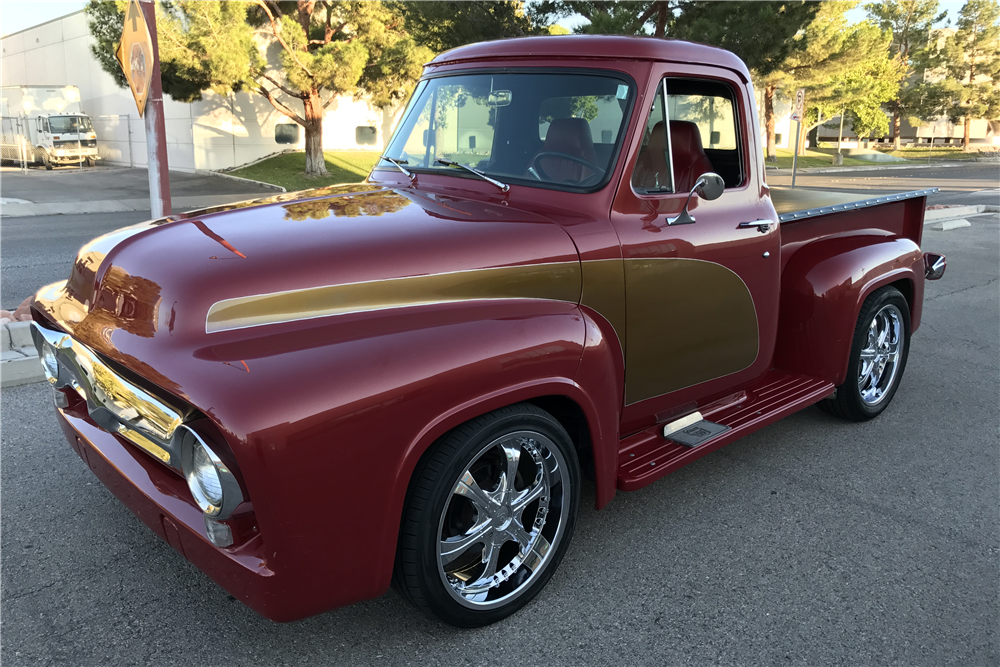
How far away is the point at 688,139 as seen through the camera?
11.5ft

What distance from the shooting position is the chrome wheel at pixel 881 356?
457 centimetres

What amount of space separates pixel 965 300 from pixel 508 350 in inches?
299

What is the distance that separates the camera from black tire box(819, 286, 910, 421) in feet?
14.3

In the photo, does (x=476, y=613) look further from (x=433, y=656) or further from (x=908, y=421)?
(x=908, y=421)

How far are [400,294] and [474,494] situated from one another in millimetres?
732

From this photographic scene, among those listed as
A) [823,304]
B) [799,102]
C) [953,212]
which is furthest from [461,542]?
[799,102]

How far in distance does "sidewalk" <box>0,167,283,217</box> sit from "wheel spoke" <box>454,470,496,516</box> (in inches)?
514

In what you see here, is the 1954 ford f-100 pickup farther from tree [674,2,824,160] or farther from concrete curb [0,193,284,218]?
tree [674,2,824,160]

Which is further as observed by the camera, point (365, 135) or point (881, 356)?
point (365, 135)

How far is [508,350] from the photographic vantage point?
243 centimetres

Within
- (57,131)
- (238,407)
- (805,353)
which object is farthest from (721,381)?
(57,131)

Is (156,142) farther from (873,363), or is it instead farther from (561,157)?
(873,363)

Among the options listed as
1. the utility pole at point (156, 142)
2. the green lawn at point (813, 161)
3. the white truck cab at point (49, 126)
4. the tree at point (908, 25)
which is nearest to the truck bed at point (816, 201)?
the utility pole at point (156, 142)

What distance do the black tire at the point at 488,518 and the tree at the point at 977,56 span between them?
56862 mm
